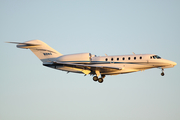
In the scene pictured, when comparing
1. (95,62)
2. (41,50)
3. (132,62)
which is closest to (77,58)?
(95,62)

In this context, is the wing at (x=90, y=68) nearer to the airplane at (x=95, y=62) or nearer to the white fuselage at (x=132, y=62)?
the airplane at (x=95, y=62)

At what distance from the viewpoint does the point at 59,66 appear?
36.6 metres

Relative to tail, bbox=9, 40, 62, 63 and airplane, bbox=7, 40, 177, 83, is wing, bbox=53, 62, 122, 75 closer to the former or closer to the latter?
airplane, bbox=7, 40, 177, 83

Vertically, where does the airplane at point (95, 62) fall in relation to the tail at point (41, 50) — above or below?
below

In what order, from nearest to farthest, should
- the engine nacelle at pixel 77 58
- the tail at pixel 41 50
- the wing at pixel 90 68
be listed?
1. the wing at pixel 90 68
2. the engine nacelle at pixel 77 58
3. the tail at pixel 41 50

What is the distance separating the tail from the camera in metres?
38.1

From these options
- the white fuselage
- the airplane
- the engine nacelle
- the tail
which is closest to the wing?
the airplane

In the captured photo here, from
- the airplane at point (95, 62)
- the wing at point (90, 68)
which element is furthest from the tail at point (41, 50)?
the wing at point (90, 68)

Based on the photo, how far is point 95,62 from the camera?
3503 cm

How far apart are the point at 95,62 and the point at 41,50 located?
8.18 metres

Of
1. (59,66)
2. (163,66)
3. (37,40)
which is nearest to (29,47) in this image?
(37,40)

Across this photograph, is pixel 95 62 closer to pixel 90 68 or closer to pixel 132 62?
pixel 90 68

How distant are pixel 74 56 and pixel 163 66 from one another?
10.9 m

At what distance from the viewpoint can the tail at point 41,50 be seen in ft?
125
